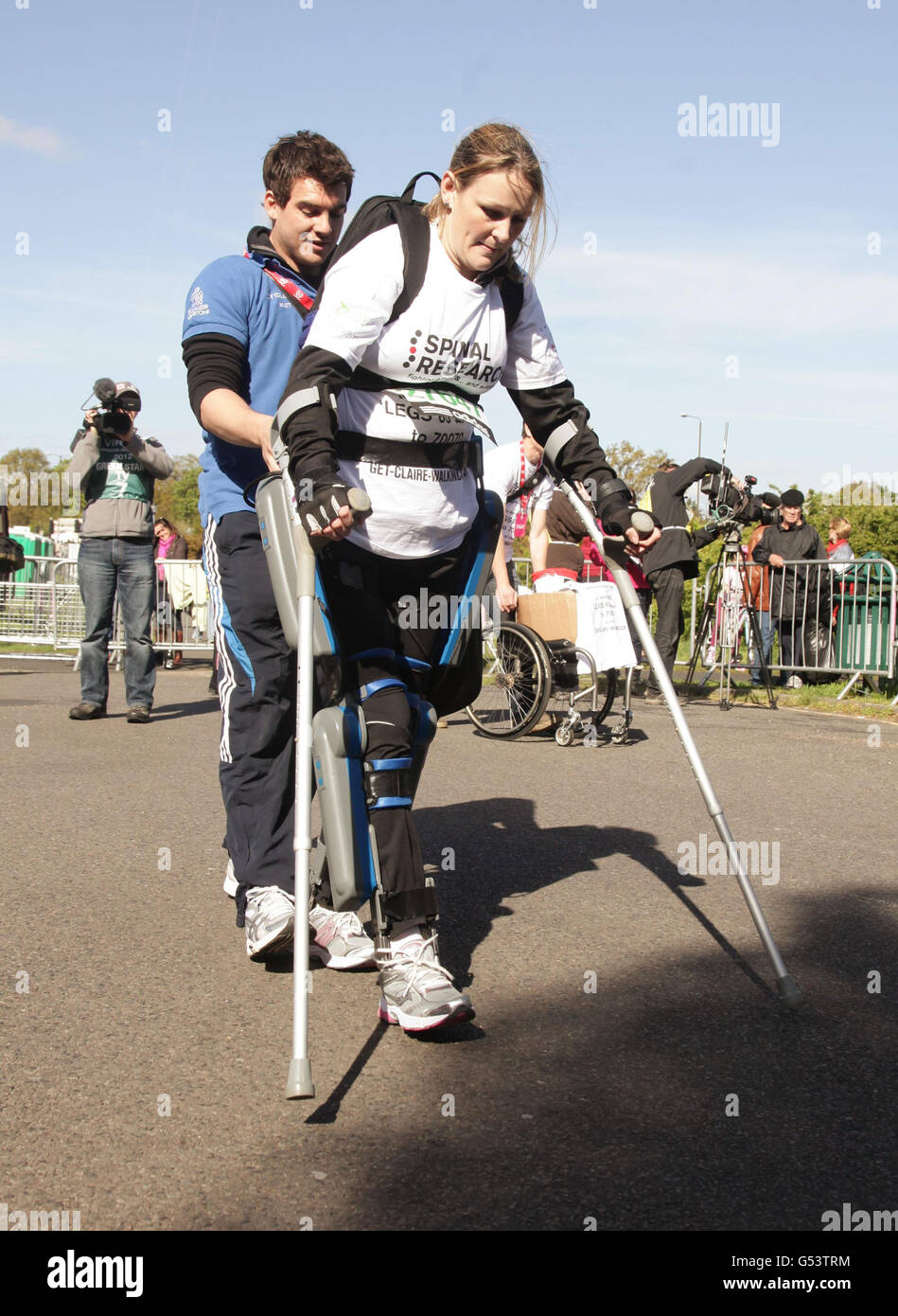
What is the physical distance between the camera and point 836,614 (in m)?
12.9

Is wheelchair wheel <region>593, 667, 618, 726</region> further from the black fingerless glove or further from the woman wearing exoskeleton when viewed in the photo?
the black fingerless glove

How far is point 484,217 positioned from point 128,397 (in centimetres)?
671

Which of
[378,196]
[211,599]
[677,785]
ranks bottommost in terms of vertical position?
[677,785]

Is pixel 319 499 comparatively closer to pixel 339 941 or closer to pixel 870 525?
pixel 339 941

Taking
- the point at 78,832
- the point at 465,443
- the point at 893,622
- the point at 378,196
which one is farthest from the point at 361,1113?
the point at 893,622

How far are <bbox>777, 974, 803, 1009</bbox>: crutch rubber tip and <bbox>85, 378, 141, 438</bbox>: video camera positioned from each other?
7240 millimetres

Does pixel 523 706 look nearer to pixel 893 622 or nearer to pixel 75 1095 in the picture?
pixel 893 622

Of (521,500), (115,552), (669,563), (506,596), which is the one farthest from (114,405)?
(669,563)

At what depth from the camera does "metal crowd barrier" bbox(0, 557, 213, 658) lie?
16.7 metres

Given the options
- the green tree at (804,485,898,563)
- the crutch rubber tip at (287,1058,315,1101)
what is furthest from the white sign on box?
the green tree at (804,485,898,563)

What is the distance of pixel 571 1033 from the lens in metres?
3.11

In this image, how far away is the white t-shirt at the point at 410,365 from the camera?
10.4ft

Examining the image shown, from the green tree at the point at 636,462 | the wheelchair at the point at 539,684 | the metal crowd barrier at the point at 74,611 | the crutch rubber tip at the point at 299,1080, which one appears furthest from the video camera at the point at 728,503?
the green tree at the point at 636,462
